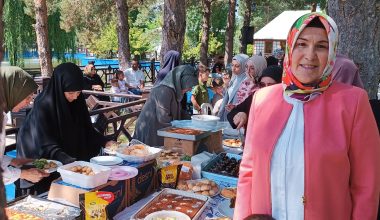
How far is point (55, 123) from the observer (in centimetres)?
290

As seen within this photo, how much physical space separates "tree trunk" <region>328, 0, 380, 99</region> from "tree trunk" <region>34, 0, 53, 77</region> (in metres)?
8.70

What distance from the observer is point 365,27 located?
3.46 metres

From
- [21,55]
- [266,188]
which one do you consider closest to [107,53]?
[21,55]

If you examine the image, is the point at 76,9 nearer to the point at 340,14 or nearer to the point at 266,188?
the point at 340,14

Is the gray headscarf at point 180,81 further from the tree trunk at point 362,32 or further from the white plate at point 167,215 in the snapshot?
the white plate at point 167,215

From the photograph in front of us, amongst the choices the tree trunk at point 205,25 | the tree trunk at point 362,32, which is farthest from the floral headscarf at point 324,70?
the tree trunk at point 205,25

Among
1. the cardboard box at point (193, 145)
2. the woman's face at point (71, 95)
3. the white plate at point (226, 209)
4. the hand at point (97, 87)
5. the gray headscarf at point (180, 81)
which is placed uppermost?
the gray headscarf at point (180, 81)

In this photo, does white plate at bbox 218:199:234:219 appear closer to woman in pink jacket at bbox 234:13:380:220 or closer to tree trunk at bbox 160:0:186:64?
woman in pink jacket at bbox 234:13:380:220

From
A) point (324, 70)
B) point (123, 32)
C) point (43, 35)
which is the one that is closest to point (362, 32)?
point (324, 70)

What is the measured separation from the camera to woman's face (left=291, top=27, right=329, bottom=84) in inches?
57.4

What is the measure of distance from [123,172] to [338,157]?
126 centimetres

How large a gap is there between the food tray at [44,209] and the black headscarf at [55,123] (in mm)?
679

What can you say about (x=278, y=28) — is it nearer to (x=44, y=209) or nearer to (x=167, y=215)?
(x=167, y=215)

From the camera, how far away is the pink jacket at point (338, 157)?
136 centimetres
